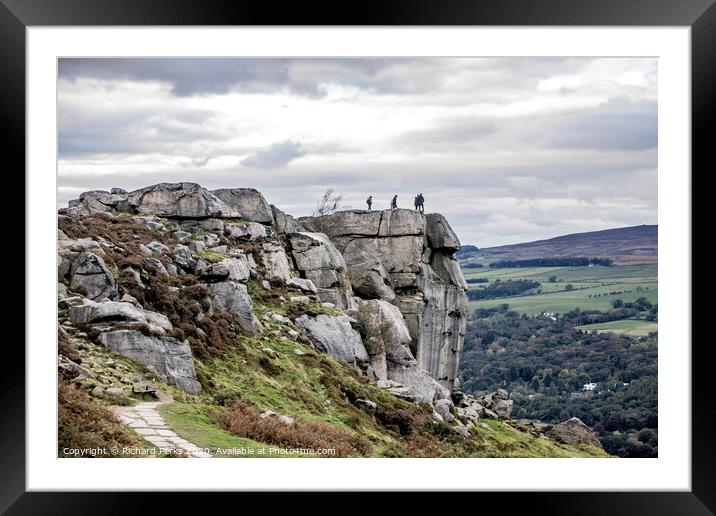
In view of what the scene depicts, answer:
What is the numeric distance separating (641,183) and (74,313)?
41921 mm

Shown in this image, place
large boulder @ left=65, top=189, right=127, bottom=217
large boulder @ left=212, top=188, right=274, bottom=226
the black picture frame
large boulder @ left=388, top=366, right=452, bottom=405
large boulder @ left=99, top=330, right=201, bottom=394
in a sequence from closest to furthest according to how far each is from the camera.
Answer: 1. the black picture frame
2. large boulder @ left=99, top=330, right=201, bottom=394
3. large boulder @ left=65, top=189, right=127, bottom=217
4. large boulder @ left=388, top=366, right=452, bottom=405
5. large boulder @ left=212, top=188, right=274, bottom=226

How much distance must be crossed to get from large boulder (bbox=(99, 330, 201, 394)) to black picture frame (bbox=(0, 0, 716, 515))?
451 cm

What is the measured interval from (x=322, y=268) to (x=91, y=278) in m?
11.9

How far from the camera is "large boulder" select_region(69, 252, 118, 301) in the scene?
1441 cm

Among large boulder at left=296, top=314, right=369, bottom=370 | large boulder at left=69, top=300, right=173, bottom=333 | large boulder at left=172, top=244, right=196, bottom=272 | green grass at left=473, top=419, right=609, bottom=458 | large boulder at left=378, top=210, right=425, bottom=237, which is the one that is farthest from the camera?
large boulder at left=378, top=210, right=425, bottom=237

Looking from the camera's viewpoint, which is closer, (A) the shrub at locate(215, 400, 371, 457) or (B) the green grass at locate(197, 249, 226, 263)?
(A) the shrub at locate(215, 400, 371, 457)

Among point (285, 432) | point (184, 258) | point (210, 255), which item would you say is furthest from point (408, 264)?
point (285, 432)

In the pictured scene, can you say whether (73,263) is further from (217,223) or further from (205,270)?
(217,223)

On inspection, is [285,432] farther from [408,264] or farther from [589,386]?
[589,386]

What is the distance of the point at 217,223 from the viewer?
2392 centimetres

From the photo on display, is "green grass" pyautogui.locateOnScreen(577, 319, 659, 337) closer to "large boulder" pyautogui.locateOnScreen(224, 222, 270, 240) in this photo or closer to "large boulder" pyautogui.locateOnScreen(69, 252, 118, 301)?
"large boulder" pyautogui.locateOnScreen(224, 222, 270, 240)

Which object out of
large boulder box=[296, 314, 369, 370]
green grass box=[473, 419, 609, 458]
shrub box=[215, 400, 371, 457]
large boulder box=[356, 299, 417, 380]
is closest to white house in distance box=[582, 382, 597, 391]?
green grass box=[473, 419, 609, 458]

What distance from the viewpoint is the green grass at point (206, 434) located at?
1055 cm

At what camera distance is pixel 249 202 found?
25.8 metres
